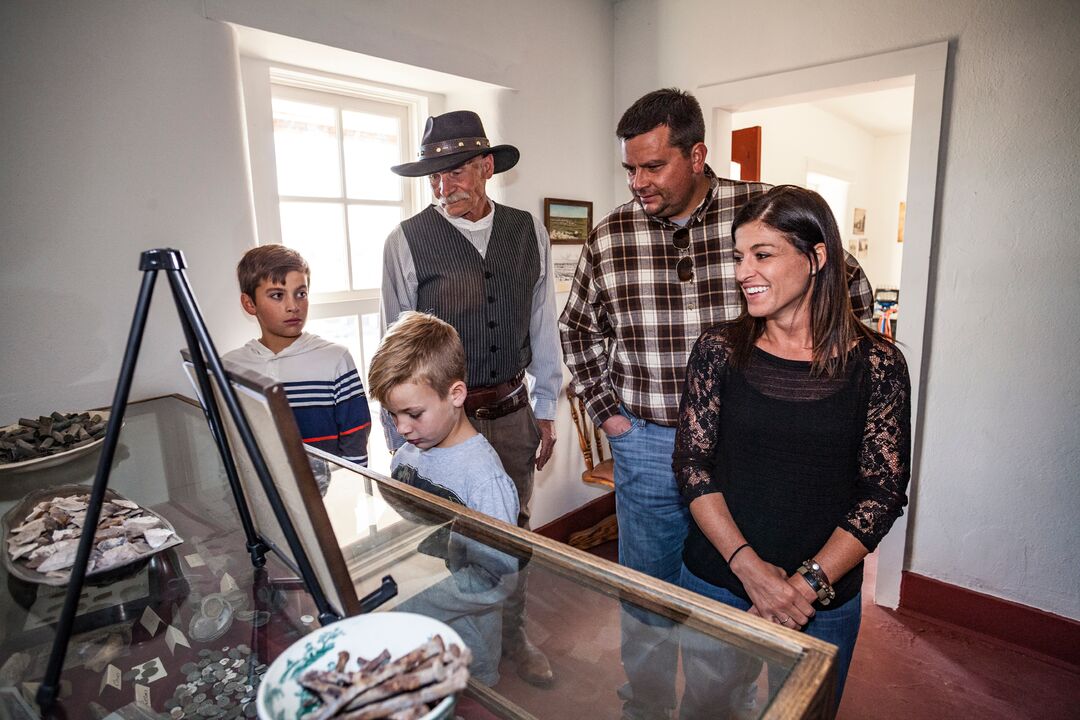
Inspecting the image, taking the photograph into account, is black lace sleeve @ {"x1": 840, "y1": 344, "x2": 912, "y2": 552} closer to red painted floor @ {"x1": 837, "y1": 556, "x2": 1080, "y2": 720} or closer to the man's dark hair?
the man's dark hair

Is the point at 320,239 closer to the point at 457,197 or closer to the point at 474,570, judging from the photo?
the point at 457,197

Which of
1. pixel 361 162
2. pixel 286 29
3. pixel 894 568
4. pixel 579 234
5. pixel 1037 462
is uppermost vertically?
pixel 286 29

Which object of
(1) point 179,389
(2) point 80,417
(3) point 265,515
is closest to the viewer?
(3) point 265,515

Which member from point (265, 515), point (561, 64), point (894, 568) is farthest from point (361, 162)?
point (894, 568)

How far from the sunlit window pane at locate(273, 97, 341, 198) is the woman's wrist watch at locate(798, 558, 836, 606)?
2.12 m

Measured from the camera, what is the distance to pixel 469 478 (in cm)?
130

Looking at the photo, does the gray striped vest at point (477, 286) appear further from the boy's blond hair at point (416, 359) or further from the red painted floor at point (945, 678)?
the red painted floor at point (945, 678)

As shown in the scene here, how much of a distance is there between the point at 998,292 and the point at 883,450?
5.06 feet

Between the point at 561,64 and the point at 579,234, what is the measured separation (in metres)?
0.82

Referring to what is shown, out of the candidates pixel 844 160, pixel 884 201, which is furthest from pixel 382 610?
pixel 884 201

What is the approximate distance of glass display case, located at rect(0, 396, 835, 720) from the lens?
743 mm

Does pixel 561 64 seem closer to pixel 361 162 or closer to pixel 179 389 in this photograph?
pixel 361 162

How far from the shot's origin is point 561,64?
2.97 meters

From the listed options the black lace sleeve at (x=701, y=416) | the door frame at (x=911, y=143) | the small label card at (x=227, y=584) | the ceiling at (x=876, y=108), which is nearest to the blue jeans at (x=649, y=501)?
the black lace sleeve at (x=701, y=416)
